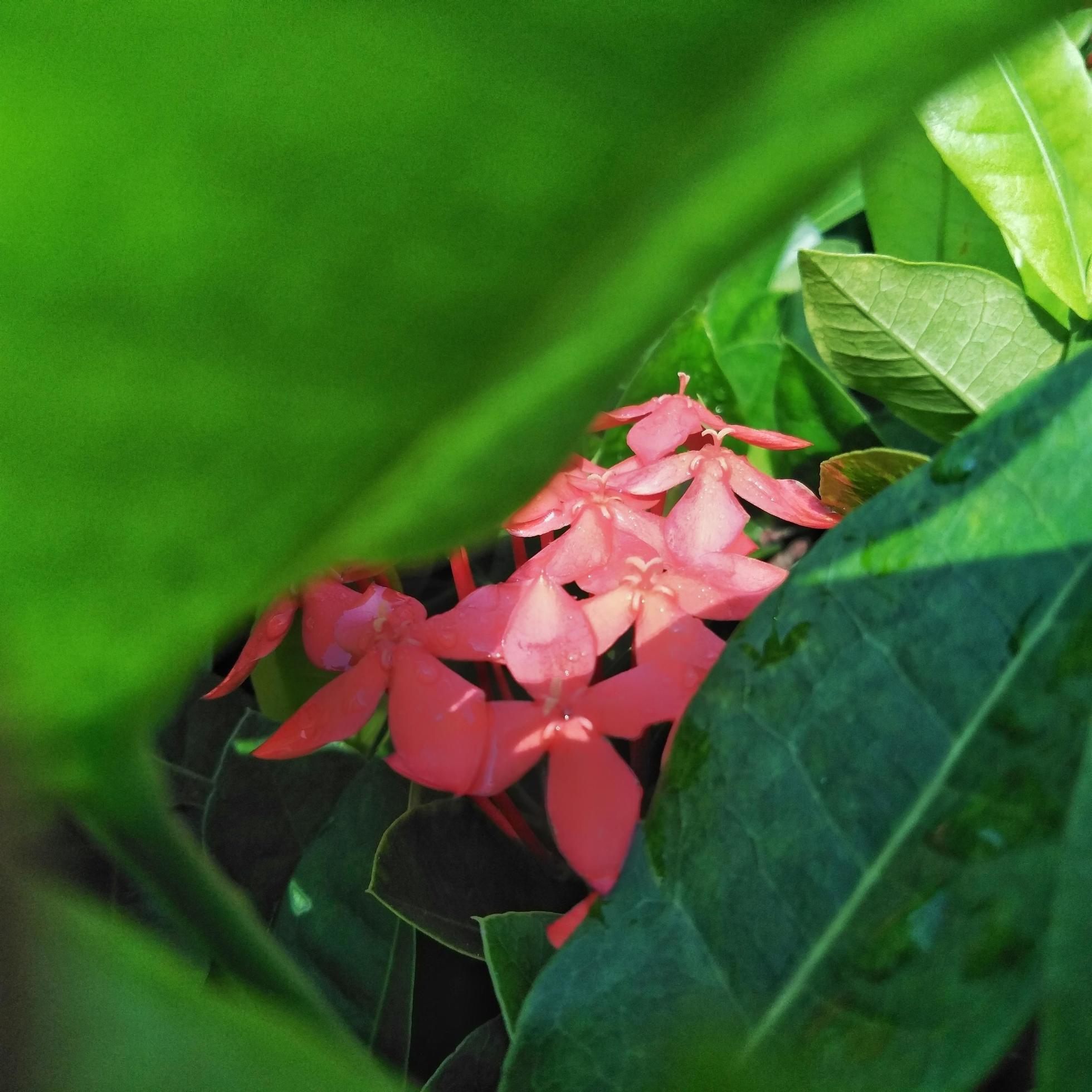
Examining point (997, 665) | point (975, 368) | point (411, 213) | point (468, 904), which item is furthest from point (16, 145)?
point (975, 368)

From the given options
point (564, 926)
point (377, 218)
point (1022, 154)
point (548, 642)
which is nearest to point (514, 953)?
point (564, 926)

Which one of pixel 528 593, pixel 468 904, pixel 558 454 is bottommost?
pixel 468 904

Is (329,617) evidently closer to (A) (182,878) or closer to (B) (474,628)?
(B) (474,628)

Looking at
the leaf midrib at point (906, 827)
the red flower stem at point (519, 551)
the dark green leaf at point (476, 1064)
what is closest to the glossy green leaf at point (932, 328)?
the red flower stem at point (519, 551)

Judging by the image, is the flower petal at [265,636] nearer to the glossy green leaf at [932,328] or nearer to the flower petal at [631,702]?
the flower petal at [631,702]

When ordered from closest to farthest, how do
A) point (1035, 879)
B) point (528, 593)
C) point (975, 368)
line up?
point (1035, 879) → point (528, 593) → point (975, 368)

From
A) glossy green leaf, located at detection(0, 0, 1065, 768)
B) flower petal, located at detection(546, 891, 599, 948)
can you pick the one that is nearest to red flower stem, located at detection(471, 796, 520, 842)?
flower petal, located at detection(546, 891, 599, 948)

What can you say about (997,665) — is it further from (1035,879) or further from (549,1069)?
(549,1069)
